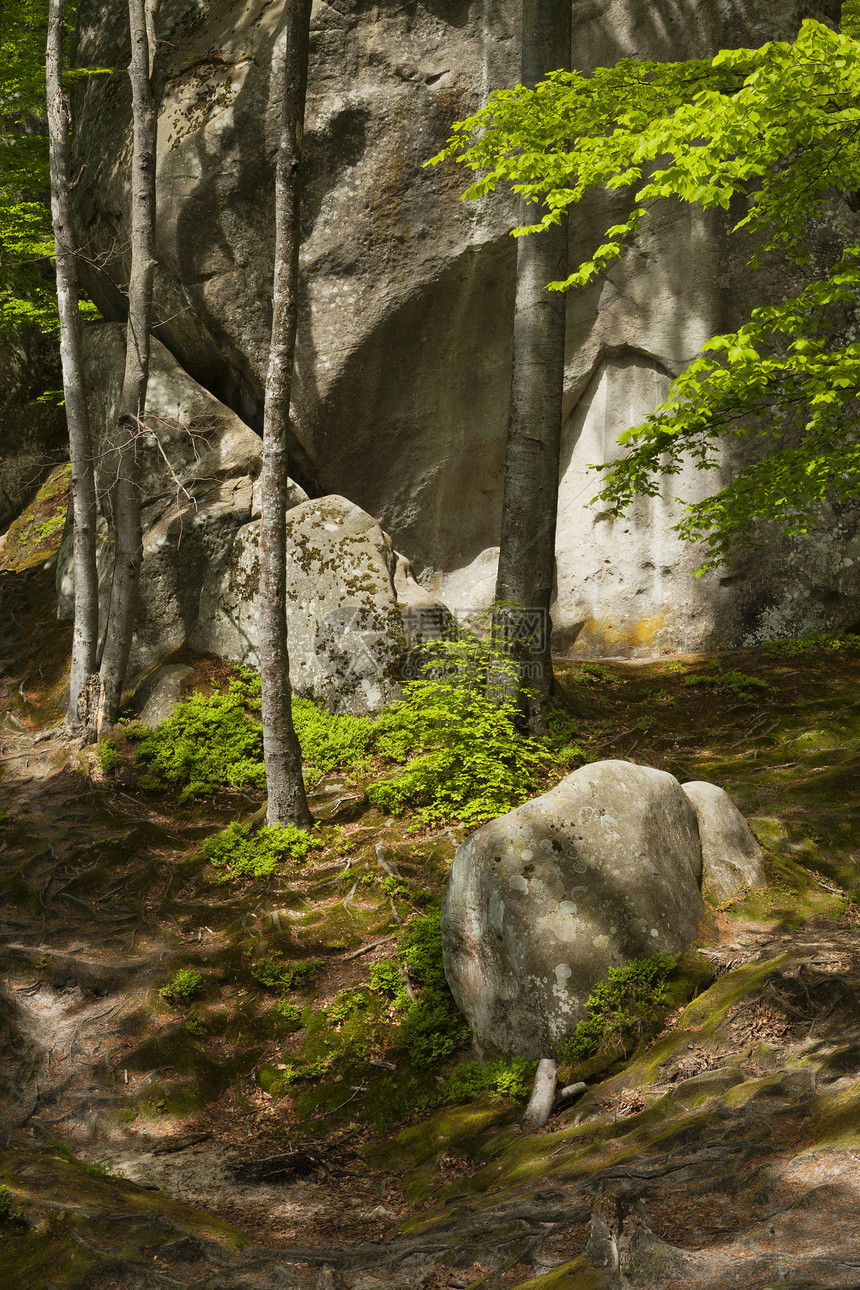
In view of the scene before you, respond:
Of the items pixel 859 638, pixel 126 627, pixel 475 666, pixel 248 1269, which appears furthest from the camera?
pixel 859 638

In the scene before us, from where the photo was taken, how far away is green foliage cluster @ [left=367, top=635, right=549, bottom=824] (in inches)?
265

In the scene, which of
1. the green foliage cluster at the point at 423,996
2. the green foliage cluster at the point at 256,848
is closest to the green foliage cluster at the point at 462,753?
the green foliage cluster at the point at 256,848

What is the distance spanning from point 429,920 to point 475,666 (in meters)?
2.39

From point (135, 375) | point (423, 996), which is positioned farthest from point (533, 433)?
point (423, 996)

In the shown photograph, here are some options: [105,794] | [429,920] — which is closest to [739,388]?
[429,920]

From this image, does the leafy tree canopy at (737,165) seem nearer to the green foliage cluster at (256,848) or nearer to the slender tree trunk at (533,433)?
the slender tree trunk at (533,433)

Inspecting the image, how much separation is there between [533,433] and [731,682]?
13.2ft

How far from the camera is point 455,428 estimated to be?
498 inches

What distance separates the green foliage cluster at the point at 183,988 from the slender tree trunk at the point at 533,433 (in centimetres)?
359

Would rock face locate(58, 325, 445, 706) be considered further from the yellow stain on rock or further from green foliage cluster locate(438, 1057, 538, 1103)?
green foliage cluster locate(438, 1057, 538, 1103)

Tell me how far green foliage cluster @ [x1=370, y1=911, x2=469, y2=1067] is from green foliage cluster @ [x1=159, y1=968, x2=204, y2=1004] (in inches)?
49.8

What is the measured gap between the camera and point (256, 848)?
287 inches

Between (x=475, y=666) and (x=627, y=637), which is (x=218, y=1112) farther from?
(x=627, y=637)

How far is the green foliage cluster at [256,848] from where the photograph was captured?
7.10 meters
